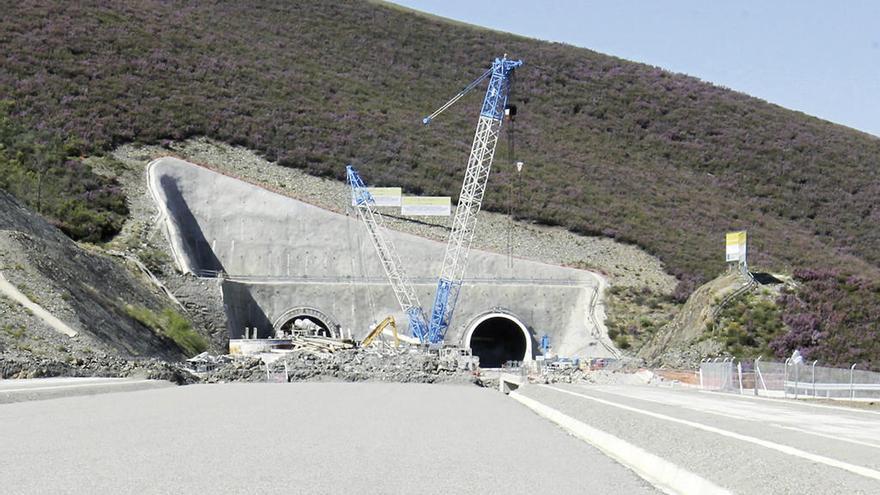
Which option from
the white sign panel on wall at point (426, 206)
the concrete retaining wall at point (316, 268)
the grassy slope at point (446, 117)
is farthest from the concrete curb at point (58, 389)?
the grassy slope at point (446, 117)

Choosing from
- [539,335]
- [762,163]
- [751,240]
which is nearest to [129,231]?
[539,335]

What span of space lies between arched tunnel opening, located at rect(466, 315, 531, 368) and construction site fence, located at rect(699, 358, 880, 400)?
118 ft

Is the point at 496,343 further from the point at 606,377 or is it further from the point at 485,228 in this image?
the point at 606,377

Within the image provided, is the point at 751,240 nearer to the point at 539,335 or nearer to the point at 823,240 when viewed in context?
the point at 823,240

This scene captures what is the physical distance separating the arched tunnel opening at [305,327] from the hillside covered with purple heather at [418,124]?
37.6 ft

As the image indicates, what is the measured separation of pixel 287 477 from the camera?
312 inches

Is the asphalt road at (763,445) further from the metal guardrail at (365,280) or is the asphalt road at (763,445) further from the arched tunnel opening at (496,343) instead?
the arched tunnel opening at (496,343)

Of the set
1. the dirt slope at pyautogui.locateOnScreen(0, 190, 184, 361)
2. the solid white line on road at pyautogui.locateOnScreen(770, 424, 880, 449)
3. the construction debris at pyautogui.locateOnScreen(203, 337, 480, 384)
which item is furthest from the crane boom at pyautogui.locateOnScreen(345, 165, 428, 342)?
the solid white line on road at pyautogui.locateOnScreen(770, 424, 880, 449)

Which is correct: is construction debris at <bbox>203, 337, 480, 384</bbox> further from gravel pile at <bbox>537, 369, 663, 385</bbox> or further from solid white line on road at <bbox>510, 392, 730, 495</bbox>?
solid white line on road at <bbox>510, 392, 730, 495</bbox>

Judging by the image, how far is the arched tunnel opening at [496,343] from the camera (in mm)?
64188

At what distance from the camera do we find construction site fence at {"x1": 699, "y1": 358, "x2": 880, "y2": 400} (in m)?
23.7

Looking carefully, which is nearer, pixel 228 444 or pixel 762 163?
pixel 228 444

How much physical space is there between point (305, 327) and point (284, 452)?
53.4m

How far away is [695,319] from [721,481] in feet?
129
